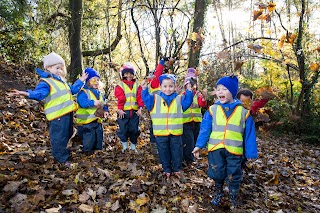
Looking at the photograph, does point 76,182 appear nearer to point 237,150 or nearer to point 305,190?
point 237,150

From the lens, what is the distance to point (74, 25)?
10414 millimetres

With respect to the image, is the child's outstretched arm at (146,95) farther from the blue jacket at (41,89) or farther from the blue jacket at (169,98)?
the blue jacket at (41,89)

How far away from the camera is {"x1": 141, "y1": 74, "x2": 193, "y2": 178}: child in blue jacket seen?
4.47 meters

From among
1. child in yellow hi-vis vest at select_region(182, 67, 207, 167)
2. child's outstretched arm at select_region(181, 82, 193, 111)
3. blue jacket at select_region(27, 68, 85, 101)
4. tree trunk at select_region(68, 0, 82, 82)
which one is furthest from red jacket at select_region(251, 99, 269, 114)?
tree trunk at select_region(68, 0, 82, 82)

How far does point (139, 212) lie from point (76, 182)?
1.06 m

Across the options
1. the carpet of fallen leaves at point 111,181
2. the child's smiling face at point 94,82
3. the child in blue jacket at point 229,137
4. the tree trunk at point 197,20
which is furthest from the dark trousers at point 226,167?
the tree trunk at point 197,20

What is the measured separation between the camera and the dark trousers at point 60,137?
15.0ft

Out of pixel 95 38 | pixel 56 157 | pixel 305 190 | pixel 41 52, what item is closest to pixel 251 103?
pixel 305 190

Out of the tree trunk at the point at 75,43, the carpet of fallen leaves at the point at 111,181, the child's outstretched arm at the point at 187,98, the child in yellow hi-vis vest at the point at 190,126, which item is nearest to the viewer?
the carpet of fallen leaves at the point at 111,181

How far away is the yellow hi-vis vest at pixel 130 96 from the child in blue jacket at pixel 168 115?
3.68 feet

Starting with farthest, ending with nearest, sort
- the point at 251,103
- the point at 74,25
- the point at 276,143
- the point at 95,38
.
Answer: the point at 95,38, the point at 74,25, the point at 276,143, the point at 251,103

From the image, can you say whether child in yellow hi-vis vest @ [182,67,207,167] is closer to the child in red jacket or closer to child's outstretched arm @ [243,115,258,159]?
the child in red jacket

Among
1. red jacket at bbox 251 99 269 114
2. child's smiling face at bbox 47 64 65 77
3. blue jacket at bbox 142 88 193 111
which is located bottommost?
red jacket at bbox 251 99 269 114

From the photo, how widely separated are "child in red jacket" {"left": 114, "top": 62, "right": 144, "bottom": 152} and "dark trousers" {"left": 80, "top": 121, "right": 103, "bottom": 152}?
505 millimetres
